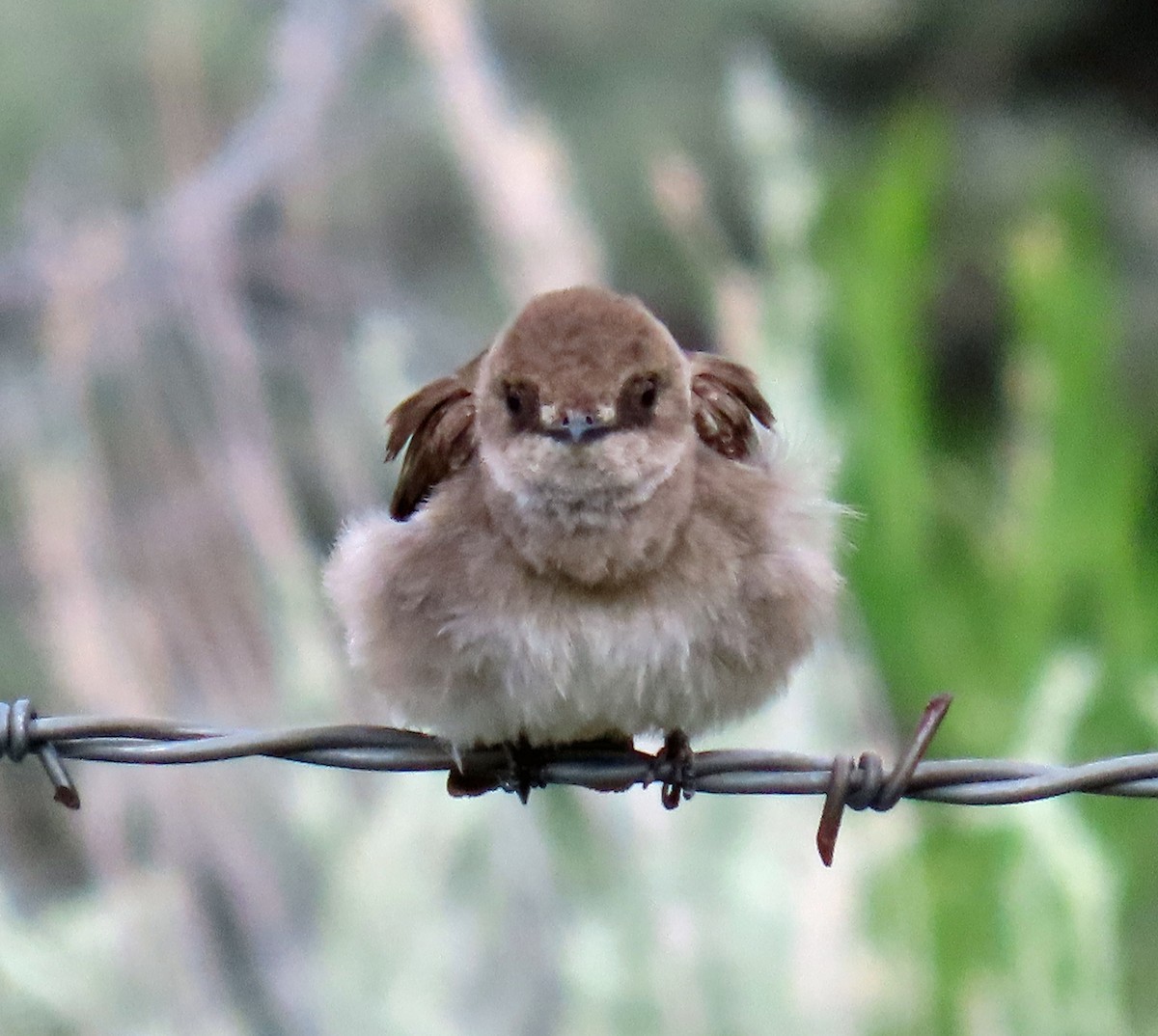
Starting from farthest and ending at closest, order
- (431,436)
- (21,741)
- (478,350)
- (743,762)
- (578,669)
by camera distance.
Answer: (478,350), (431,436), (578,669), (743,762), (21,741)

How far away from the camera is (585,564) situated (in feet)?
6.90

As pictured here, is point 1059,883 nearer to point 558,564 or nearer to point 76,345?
point 558,564

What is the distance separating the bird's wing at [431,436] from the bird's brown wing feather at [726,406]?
0.33 meters

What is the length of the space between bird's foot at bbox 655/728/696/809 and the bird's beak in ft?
1.36

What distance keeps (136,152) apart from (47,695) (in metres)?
1.56

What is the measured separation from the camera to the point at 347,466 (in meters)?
4.26

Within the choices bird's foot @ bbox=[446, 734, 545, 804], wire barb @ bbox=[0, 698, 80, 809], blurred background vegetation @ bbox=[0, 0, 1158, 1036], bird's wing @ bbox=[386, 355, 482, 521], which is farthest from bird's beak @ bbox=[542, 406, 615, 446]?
blurred background vegetation @ bbox=[0, 0, 1158, 1036]

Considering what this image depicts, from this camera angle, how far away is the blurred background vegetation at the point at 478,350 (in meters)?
3.43

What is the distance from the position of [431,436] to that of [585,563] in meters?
0.35

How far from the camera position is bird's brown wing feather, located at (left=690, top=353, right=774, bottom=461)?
2324mm

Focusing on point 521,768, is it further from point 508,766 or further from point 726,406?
point 726,406

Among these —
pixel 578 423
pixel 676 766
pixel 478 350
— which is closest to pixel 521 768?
pixel 676 766

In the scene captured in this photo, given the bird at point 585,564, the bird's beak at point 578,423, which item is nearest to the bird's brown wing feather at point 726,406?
the bird at point 585,564

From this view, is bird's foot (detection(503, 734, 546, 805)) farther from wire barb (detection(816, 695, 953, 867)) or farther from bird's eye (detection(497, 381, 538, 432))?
wire barb (detection(816, 695, 953, 867))
